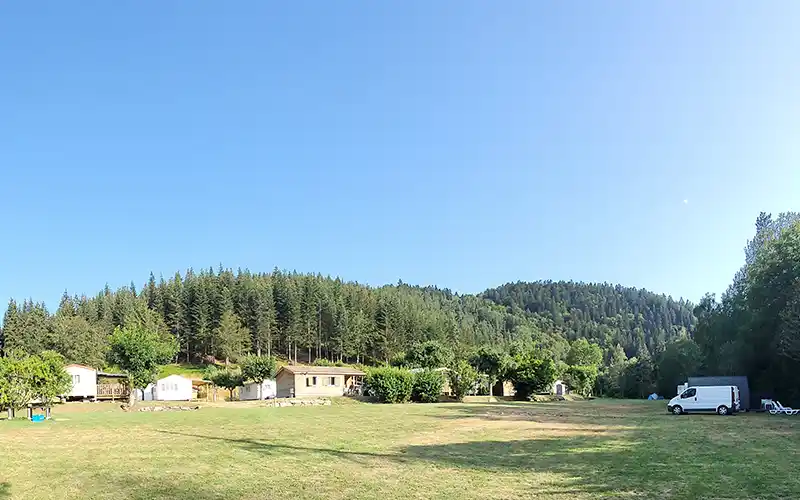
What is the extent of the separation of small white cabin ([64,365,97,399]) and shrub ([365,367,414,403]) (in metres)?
27.1

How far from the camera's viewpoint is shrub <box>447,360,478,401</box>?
5747 cm

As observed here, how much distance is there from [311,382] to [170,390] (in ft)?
50.0

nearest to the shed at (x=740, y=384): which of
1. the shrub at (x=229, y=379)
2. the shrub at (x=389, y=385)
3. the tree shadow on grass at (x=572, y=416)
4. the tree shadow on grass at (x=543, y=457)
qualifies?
the tree shadow on grass at (x=572, y=416)

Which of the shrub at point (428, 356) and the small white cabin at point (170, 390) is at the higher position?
A: the shrub at point (428, 356)

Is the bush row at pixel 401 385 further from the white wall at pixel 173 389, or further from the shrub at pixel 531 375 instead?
the white wall at pixel 173 389

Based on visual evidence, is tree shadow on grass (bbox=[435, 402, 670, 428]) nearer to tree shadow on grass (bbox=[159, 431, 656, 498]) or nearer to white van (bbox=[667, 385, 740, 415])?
white van (bbox=[667, 385, 740, 415])

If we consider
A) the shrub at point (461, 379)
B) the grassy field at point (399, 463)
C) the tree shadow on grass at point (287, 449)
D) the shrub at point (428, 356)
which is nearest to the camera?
the grassy field at point (399, 463)

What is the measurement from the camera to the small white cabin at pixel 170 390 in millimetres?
60812

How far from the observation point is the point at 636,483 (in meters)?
11.3

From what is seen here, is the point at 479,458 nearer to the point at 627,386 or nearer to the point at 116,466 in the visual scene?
the point at 116,466

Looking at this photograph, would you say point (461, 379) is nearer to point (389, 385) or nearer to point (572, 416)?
point (389, 385)

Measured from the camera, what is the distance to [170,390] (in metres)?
61.8

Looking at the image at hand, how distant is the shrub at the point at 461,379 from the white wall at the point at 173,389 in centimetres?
2798

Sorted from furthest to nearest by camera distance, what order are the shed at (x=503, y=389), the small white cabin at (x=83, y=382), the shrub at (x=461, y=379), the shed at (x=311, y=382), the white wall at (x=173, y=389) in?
the shed at (x=503, y=389) → the white wall at (x=173, y=389) → the shed at (x=311, y=382) → the shrub at (x=461, y=379) → the small white cabin at (x=83, y=382)
